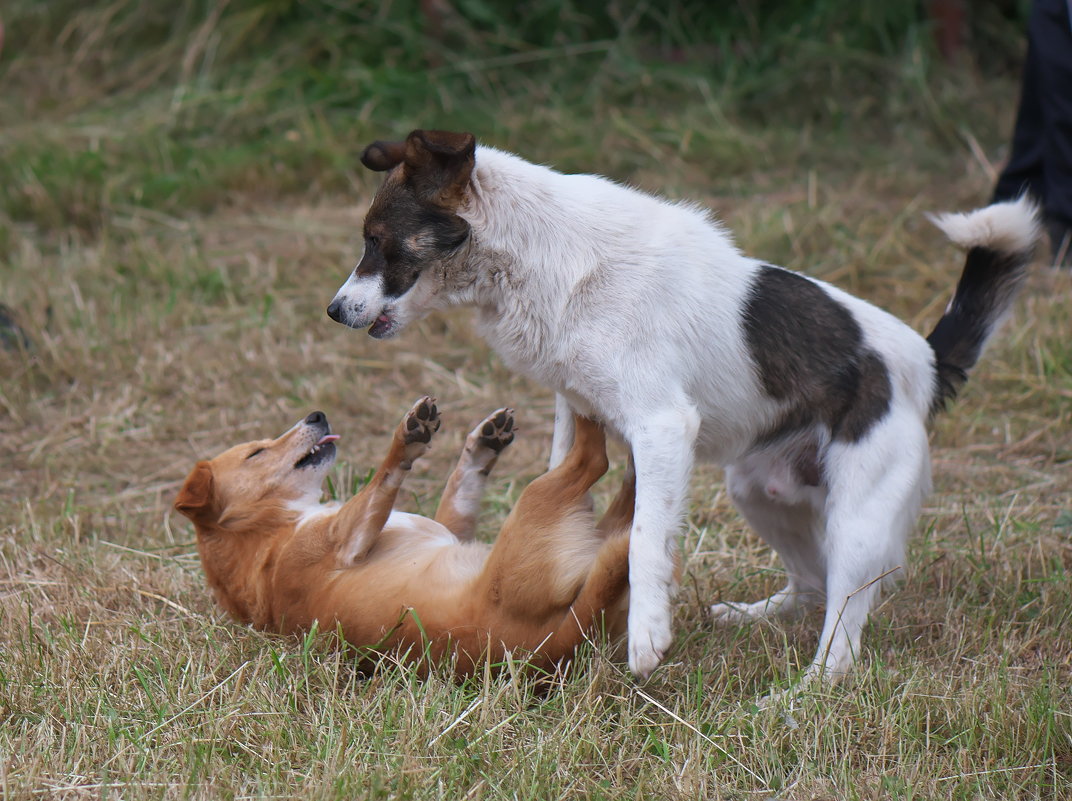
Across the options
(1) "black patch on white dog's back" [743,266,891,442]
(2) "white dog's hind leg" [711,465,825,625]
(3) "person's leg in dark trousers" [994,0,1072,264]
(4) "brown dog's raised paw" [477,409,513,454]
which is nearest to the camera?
(1) "black patch on white dog's back" [743,266,891,442]

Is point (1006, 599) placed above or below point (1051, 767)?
below

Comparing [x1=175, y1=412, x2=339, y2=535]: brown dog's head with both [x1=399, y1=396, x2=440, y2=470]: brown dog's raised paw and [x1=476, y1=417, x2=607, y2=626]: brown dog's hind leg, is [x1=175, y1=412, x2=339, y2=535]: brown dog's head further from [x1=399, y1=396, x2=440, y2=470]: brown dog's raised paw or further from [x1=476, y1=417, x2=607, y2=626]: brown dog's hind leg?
[x1=476, y1=417, x2=607, y2=626]: brown dog's hind leg

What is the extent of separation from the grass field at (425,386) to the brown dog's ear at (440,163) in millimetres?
1281

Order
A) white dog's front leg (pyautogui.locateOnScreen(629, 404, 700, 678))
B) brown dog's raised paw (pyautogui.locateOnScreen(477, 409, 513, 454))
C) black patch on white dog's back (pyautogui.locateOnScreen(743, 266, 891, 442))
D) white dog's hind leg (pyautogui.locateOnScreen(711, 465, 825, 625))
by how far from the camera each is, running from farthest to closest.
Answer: brown dog's raised paw (pyautogui.locateOnScreen(477, 409, 513, 454)) → white dog's hind leg (pyautogui.locateOnScreen(711, 465, 825, 625)) → black patch on white dog's back (pyautogui.locateOnScreen(743, 266, 891, 442)) → white dog's front leg (pyautogui.locateOnScreen(629, 404, 700, 678))

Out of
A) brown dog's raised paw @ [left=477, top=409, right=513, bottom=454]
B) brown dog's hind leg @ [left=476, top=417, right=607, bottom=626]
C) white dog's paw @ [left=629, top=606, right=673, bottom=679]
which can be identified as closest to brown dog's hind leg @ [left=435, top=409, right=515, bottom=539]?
brown dog's raised paw @ [left=477, top=409, right=513, bottom=454]

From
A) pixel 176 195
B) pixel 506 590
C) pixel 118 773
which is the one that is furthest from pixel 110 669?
pixel 176 195

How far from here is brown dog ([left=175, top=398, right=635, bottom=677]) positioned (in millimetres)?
3109

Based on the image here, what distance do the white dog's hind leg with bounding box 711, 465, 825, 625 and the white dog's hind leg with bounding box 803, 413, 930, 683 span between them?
10.6 inches

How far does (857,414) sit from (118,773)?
2.11 meters

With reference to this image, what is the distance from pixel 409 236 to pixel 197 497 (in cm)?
111

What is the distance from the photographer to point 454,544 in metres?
3.51

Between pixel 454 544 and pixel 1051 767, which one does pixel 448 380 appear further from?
pixel 1051 767

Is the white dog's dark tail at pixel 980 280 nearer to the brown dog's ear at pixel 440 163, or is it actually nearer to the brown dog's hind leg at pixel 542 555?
the brown dog's hind leg at pixel 542 555

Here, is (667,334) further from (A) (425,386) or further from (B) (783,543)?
(A) (425,386)
